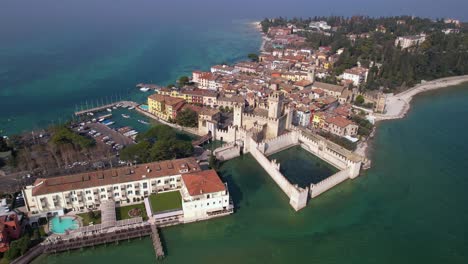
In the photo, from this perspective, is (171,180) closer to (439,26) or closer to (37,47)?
(37,47)

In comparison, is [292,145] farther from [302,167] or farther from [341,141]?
[341,141]

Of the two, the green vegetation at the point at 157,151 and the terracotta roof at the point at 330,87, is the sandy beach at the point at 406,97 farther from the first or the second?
the green vegetation at the point at 157,151

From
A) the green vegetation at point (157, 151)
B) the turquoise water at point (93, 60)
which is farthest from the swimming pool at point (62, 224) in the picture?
the turquoise water at point (93, 60)

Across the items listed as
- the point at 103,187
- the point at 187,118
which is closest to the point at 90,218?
the point at 103,187

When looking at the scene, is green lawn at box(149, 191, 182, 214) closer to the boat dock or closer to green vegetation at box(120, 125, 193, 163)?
green vegetation at box(120, 125, 193, 163)

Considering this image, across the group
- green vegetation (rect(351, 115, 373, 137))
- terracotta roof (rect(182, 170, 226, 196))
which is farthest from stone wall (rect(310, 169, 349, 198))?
green vegetation (rect(351, 115, 373, 137))

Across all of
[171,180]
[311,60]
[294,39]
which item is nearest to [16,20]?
[294,39]
